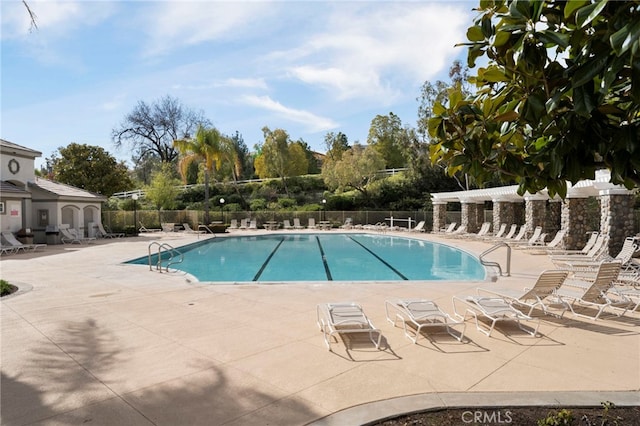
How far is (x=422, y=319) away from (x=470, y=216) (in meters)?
19.0

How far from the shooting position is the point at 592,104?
5.47 feet

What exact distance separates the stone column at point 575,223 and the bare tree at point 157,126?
133 ft

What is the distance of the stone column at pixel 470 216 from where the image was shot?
894 inches

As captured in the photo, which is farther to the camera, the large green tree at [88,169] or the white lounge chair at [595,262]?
the large green tree at [88,169]

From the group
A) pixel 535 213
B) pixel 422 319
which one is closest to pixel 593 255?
pixel 535 213

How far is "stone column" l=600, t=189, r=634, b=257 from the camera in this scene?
462 inches

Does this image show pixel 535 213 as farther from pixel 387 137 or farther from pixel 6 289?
pixel 387 137

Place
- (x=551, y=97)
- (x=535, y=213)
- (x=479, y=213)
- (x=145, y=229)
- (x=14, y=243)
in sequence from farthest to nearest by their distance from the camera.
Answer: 1. (x=145, y=229)
2. (x=479, y=213)
3. (x=535, y=213)
4. (x=14, y=243)
5. (x=551, y=97)

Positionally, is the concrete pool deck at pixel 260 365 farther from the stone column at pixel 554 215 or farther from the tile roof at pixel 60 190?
the tile roof at pixel 60 190

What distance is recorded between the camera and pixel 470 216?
22.8 metres

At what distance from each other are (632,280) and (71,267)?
14.6 m

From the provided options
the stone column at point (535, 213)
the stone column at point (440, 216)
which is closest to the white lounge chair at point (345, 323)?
the stone column at point (535, 213)

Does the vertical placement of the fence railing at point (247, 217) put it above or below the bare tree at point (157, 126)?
below

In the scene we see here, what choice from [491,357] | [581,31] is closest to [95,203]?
[491,357]
